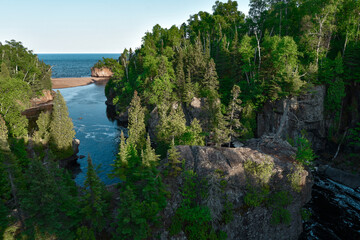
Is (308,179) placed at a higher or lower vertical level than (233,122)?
lower

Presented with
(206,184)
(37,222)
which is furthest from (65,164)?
(206,184)

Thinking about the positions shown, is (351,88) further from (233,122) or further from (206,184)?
(206,184)

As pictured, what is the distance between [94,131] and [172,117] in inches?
1267

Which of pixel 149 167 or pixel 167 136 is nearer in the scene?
pixel 149 167

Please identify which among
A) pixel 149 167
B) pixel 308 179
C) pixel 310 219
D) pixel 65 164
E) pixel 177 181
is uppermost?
pixel 149 167

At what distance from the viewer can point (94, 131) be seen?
191 ft

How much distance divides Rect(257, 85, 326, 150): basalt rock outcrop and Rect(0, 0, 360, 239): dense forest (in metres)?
1.59

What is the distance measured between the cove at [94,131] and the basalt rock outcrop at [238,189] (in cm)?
1055

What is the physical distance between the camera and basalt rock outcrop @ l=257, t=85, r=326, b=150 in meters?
39.7

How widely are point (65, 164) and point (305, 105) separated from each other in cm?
4942

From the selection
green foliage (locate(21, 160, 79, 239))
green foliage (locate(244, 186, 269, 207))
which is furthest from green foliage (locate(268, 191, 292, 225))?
green foliage (locate(21, 160, 79, 239))

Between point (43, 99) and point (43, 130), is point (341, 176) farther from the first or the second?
point (43, 99)

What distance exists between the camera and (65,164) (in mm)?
40500

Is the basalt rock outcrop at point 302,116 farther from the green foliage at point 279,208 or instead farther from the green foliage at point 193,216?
the green foliage at point 193,216
